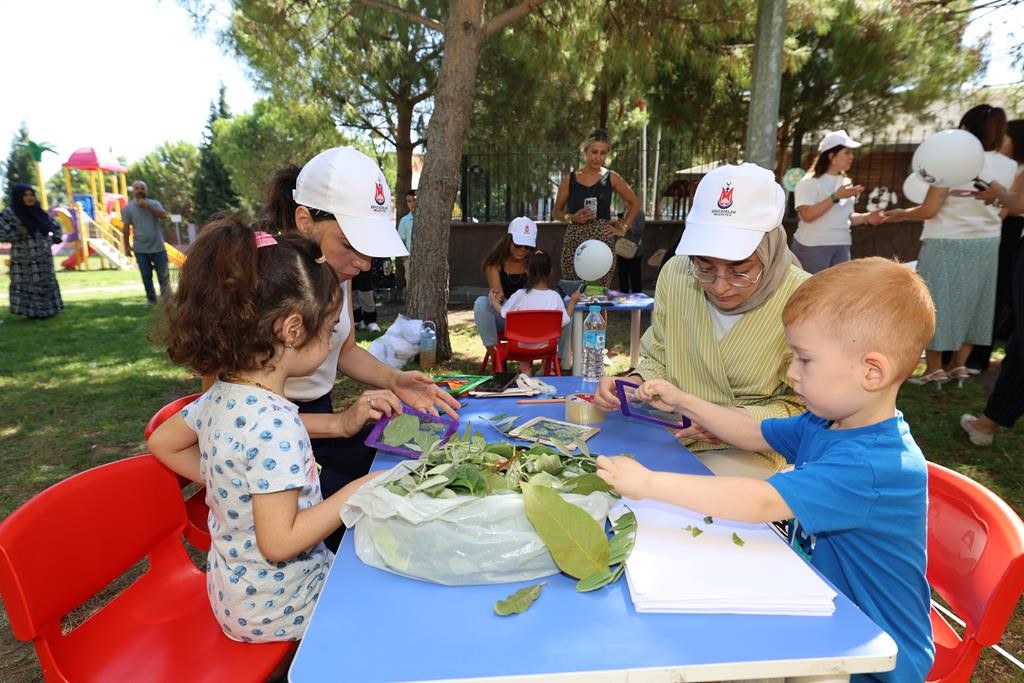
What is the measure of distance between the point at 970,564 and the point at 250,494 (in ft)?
4.91

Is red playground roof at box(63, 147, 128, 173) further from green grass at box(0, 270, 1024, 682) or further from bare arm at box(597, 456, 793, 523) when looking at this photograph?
bare arm at box(597, 456, 793, 523)

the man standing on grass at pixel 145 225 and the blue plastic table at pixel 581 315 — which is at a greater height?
the man standing on grass at pixel 145 225

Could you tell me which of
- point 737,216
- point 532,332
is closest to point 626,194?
point 532,332

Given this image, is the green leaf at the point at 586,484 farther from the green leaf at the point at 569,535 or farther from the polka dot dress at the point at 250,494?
the polka dot dress at the point at 250,494

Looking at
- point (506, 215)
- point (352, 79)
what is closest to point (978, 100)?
point (506, 215)

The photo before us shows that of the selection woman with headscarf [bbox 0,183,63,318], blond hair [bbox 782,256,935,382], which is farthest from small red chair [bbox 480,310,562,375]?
woman with headscarf [bbox 0,183,63,318]

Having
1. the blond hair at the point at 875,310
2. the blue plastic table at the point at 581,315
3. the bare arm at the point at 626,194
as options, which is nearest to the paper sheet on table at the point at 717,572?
the blond hair at the point at 875,310

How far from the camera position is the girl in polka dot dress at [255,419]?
1.20 metres

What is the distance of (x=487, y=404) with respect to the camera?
6.52 ft

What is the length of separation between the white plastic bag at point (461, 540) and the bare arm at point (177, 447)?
0.69 meters

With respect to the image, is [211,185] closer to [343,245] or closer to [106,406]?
[106,406]

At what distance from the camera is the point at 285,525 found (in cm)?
120

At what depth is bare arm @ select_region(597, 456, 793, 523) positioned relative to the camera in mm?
1079

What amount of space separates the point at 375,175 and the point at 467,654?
144 cm
